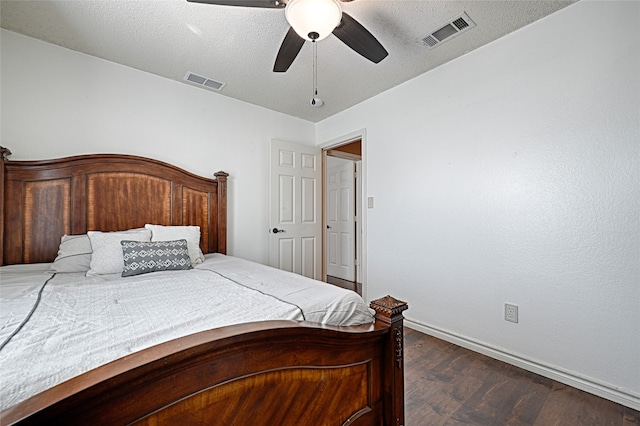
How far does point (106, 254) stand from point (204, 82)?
1.96 meters

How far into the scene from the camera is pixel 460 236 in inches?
99.7

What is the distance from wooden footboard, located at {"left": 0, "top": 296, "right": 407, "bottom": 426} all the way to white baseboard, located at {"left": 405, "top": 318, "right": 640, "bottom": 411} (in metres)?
1.47

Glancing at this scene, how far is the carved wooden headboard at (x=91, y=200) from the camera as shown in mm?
2162

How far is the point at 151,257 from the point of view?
1978mm

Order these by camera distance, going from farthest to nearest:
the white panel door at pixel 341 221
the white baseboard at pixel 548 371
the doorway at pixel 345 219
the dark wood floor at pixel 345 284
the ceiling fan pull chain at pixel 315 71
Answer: the white panel door at pixel 341 221 < the doorway at pixel 345 219 < the dark wood floor at pixel 345 284 < the ceiling fan pull chain at pixel 315 71 < the white baseboard at pixel 548 371

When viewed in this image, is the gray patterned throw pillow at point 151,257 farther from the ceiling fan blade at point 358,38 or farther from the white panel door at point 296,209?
the ceiling fan blade at point 358,38

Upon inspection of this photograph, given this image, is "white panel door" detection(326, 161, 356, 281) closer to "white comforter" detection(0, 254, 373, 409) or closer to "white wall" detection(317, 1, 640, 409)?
"white wall" detection(317, 1, 640, 409)

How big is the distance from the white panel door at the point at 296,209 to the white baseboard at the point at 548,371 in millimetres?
1725

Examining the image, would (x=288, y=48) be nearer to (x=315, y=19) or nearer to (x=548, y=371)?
(x=315, y=19)

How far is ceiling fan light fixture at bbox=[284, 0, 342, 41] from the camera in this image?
4.70 feet

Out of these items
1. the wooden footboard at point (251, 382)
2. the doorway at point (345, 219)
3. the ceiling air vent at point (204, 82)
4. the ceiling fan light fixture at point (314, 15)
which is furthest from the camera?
the doorway at point (345, 219)

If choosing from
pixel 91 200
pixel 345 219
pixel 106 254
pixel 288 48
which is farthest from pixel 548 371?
pixel 91 200

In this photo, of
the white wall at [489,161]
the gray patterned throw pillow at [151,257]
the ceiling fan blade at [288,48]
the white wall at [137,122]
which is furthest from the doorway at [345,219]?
the gray patterned throw pillow at [151,257]

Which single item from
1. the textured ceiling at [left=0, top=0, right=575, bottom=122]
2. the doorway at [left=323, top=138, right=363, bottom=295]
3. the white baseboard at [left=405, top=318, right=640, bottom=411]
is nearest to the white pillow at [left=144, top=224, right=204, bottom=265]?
the textured ceiling at [left=0, top=0, right=575, bottom=122]
